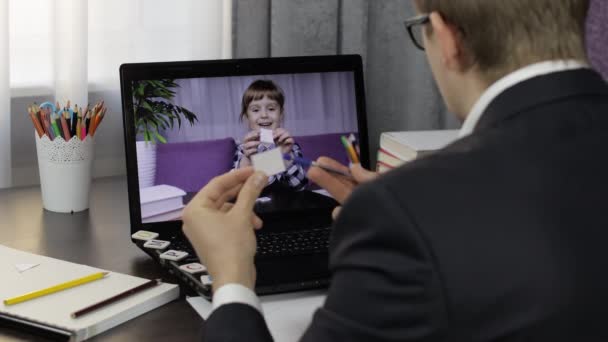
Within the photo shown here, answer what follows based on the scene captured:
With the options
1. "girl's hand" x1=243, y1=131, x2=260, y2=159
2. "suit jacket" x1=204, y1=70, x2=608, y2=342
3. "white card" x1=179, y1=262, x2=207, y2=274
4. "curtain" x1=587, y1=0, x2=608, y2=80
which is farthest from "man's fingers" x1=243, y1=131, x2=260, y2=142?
"suit jacket" x1=204, y1=70, x2=608, y2=342

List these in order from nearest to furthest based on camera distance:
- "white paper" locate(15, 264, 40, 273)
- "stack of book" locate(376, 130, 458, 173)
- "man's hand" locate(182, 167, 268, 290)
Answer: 1. "man's hand" locate(182, 167, 268, 290)
2. "white paper" locate(15, 264, 40, 273)
3. "stack of book" locate(376, 130, 458, 173)

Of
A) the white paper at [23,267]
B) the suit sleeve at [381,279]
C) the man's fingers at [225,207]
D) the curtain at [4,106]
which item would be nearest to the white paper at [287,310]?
the man's fingers at [225,207]

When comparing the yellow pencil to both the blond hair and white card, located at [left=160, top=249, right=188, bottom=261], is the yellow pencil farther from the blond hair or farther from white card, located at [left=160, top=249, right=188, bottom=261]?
the blond hair

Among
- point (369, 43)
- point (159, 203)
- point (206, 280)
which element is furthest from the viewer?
point (369, 43)

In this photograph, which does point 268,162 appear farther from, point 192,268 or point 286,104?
point 286,104

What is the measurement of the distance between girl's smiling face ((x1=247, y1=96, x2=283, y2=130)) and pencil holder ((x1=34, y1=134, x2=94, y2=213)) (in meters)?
0.28

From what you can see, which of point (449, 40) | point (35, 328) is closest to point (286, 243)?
point (35, 328)

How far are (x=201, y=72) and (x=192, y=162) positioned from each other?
0.49ft

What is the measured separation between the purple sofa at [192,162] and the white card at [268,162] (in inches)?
11.2

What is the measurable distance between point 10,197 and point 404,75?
83cm

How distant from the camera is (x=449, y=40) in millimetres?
760

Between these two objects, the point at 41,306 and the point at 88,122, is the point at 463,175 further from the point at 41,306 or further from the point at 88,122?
the point at 88,122

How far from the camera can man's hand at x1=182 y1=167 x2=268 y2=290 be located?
2.90 feet

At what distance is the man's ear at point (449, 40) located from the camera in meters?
0.76
